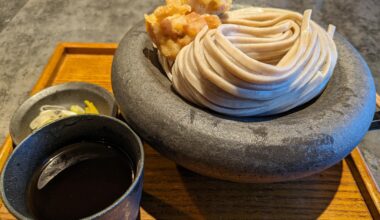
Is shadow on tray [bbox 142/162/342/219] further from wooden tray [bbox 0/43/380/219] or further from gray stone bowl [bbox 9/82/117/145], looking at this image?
gray stone bowl [bbox 9/82/117/145]

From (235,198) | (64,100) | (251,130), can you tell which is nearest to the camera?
(251,130)

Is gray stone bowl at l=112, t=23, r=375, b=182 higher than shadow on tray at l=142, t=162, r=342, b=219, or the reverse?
gray stone bowl at l=112, t=23, r=375, b=182

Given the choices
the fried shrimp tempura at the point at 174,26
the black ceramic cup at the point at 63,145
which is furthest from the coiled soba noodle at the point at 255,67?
the black ceramic cup at the point at 63,145

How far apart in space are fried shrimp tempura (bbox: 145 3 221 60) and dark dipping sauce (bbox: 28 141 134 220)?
0.36 meters

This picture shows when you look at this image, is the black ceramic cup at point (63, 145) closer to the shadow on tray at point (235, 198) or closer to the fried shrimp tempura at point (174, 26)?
the shadow on tray at point (235, 198)

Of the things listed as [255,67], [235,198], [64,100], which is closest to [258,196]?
[235,198]

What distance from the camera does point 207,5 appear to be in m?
1.01

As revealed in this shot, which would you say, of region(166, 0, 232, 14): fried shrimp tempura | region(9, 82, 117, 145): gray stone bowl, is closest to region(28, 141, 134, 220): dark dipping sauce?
region(9, 82, 117, 145): gray stone bowl

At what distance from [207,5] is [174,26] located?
143 mm

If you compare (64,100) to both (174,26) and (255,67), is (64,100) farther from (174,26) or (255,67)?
(255,67)

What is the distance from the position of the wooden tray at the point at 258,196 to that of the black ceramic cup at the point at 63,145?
0.14m

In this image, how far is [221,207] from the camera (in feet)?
2.98

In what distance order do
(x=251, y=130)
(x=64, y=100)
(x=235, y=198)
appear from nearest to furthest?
(x=251, y=130)
(x=235, y=198)
(x=64, y=100)

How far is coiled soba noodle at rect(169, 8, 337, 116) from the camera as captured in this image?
83cm
